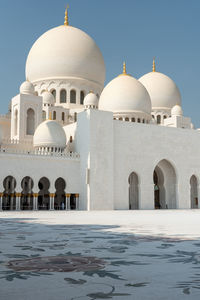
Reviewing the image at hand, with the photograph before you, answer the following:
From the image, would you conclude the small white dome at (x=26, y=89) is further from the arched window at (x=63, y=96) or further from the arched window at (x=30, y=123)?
the arched window at (x=63, y=96)

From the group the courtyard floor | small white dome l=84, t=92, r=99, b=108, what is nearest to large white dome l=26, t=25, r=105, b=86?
small white dome l=84, t=92, r=99, b=108

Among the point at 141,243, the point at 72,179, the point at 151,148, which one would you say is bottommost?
the point at 141,243

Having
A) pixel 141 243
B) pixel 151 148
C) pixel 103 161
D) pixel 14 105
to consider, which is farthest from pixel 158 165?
pixel 141 243

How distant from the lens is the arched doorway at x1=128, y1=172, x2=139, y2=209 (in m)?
29.0

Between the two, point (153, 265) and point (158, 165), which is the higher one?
point (158, 165)

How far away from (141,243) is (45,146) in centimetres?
2188

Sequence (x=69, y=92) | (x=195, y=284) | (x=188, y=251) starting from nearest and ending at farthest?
(x=195, y=284) < (x=188, y=251) < (x=69, y=92)

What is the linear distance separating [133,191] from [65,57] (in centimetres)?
1390

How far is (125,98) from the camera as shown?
3089 centimetres

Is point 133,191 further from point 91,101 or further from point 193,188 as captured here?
point 91,101

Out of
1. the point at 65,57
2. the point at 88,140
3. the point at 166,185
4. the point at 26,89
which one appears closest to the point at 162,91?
the point at 65,57

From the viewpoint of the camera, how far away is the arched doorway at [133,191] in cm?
2902

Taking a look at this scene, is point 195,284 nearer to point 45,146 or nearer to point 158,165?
point 45,146

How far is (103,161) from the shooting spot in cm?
2605
